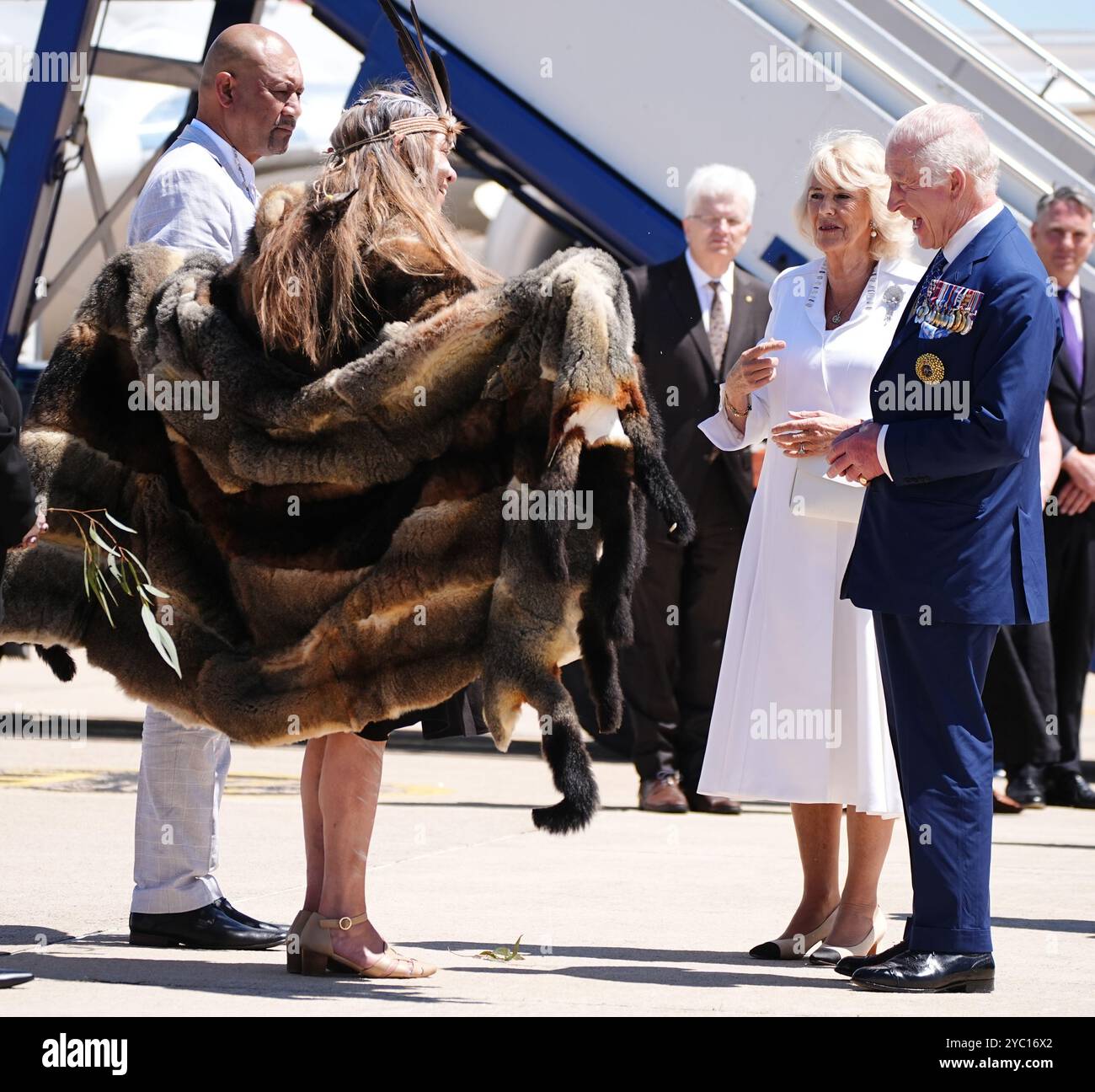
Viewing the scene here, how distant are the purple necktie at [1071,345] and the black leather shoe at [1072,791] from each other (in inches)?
67.2

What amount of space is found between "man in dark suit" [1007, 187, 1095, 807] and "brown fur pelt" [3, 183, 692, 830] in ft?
15.0

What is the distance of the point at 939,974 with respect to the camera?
4.42 meters

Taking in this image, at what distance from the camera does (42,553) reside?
4.67 meters

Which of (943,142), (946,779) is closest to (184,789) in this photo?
(946,779)

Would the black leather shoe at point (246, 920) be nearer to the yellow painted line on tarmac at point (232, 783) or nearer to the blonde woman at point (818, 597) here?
the blonde woman at point (818, 597)

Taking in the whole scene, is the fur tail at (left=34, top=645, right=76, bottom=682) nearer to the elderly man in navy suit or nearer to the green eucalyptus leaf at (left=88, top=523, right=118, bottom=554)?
the green eucalyptus leaf at (left=88, top=523, right=118, bottom=554)

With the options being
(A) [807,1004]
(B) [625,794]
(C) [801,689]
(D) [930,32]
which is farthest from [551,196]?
(A) [807,1004]

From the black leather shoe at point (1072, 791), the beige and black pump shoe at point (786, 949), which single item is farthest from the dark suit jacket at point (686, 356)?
the beige and black pump shoe at point (786, 949)

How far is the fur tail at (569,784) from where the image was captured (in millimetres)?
4090

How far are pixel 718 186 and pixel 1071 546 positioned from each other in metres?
2.27

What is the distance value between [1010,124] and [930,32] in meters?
0.55

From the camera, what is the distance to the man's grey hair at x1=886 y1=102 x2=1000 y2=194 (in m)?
4.50

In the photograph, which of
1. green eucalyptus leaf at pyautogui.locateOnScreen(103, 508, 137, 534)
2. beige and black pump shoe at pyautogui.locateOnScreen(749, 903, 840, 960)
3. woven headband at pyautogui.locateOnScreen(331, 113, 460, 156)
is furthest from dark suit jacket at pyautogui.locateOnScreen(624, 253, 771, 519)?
green eucalyptus leaf at pyautogui.locateOnScreen(103, 508, 137, 534)

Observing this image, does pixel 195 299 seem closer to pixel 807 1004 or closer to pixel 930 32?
pixel 807 1004
